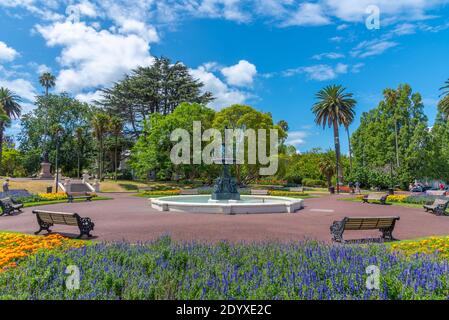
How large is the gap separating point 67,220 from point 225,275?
7.89 metres

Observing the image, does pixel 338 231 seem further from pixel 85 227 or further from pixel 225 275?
pixel 85 227

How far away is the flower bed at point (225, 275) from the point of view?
3.69m

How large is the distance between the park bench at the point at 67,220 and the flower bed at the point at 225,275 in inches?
177

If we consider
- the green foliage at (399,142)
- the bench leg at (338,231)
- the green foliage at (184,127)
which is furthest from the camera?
the green foliage at (399,142)

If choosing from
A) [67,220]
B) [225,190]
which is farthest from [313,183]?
[67,220]

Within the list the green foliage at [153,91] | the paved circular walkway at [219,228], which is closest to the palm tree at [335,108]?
the green foliage at [153,91]

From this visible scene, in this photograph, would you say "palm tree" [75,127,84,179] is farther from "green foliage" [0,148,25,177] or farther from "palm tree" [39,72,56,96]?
"palm tree" [39,72,56,96]

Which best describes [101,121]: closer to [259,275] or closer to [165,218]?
[165,218]

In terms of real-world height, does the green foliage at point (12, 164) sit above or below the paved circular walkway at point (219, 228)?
above

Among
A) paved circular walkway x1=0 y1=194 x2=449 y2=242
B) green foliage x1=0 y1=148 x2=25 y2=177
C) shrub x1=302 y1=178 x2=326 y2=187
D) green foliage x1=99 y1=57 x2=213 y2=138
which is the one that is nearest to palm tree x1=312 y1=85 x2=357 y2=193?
shrub x1=302 y1=178 x2=326 y2=187

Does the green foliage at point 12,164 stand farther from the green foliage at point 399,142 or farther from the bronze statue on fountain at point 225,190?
the green foliage at point 399,142

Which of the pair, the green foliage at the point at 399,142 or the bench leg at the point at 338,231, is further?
the green foliage at the point at 399,142

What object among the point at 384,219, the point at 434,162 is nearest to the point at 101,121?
the point at 384,219

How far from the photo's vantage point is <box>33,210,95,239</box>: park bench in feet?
32.1
